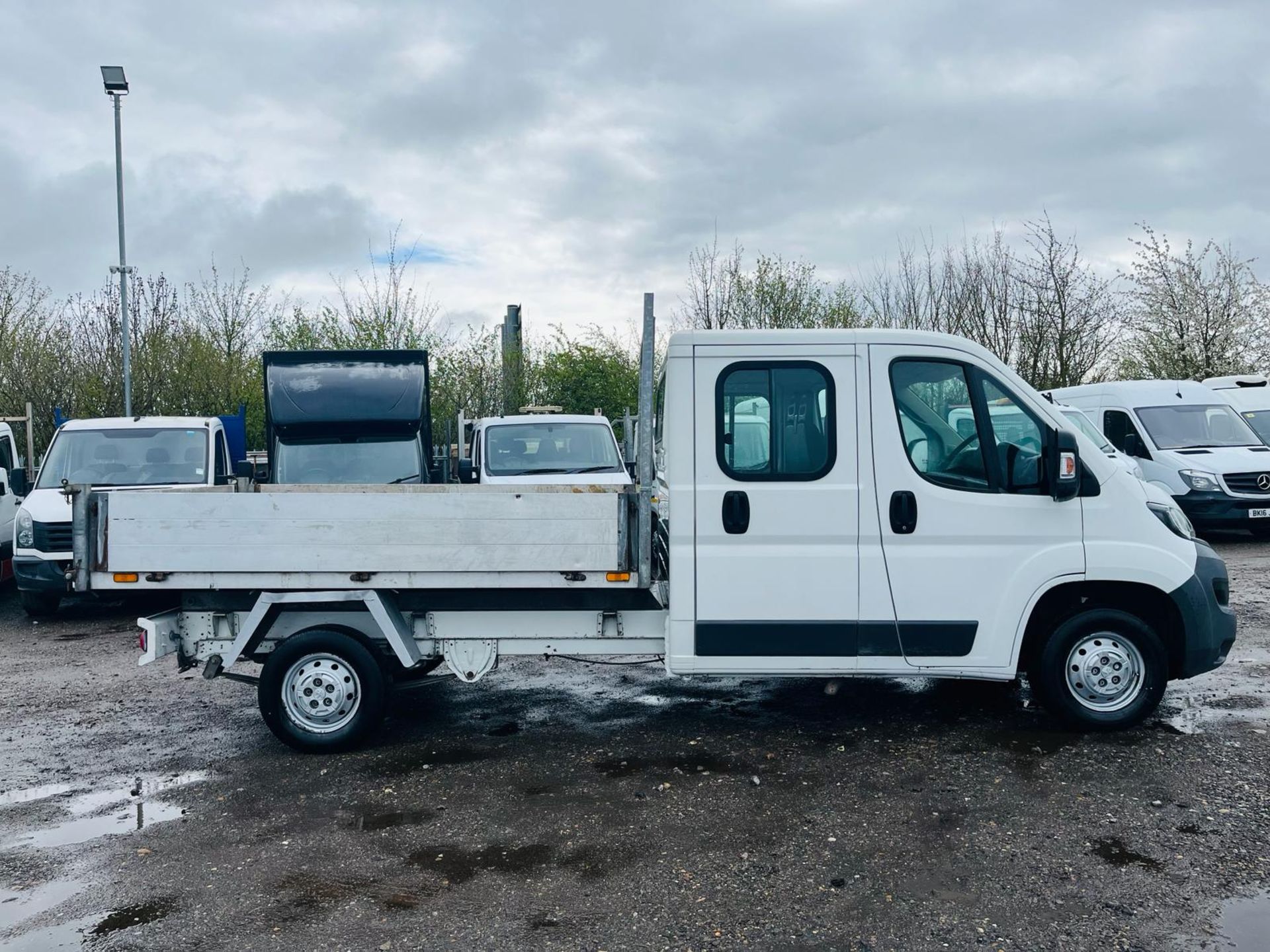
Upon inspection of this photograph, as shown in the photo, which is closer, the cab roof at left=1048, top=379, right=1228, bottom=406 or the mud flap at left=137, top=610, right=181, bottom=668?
the mud flap at left=137, top=610, right=181, bottom=668

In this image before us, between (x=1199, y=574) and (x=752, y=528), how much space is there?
2515 mm

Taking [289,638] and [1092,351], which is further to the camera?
[1092,351]

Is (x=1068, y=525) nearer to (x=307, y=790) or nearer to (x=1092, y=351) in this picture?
(x=307, y=790)

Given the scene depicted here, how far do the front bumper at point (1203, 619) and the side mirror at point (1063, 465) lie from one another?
2.81 feet

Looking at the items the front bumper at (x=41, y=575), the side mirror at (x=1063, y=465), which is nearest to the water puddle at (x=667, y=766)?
the side mirror at (x=1063, y=465)

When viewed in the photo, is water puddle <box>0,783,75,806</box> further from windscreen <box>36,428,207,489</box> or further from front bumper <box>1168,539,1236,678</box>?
front bumper <box>1168,539,1236,678</box>

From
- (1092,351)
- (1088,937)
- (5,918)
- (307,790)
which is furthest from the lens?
(1092,351)

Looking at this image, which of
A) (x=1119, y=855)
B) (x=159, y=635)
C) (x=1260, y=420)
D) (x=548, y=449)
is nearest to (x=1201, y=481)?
(x=1260, y=420)

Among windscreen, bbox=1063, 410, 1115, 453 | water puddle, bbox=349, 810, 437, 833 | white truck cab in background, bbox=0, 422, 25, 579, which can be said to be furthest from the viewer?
windscreen, bbox=1063, 410, 1115, 453

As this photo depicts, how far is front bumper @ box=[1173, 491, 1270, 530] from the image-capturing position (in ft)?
46.5

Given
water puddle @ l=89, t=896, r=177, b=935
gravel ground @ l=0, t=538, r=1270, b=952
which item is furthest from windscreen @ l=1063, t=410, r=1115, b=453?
water puddle @ l=89, t=896, r=177, b=935

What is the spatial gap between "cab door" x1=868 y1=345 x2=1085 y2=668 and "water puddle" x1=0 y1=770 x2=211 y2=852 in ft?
13.0

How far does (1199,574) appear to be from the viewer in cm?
593

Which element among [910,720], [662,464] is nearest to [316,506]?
[662,464]
